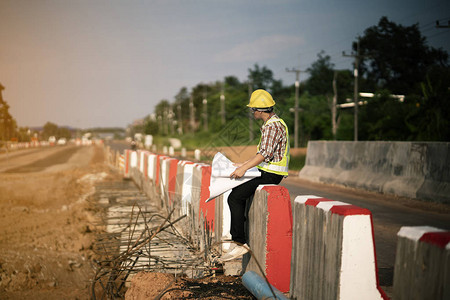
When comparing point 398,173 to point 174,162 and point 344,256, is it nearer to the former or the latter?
point 174,162

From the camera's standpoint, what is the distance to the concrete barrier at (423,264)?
2.26 meters

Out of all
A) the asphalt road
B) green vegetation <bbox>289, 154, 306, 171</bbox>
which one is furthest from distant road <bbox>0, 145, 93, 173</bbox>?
the asphalt road

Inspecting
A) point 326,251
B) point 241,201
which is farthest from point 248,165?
point 326,251

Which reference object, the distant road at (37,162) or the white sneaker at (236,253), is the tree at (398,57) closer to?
the distant road at (37,162)

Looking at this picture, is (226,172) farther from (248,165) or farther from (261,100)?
(261,100)

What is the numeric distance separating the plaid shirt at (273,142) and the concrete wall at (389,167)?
6.68 m

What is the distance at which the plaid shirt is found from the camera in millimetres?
4512

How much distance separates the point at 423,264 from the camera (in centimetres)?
238

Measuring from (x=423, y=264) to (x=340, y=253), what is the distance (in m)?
0.69

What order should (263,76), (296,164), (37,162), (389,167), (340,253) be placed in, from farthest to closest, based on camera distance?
(263,76) → (37,162) → (296,164) → (389,167) → (340,253)

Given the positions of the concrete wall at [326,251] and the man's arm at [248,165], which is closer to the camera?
the concrete wall at [326,251]

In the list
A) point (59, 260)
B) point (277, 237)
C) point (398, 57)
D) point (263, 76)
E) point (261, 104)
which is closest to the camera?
point (277, 237)

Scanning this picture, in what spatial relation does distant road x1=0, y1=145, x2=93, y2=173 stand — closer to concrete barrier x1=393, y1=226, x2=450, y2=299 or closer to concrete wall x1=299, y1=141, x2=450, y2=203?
concrete wall x1=299, y1=141, x2=450, y2=203

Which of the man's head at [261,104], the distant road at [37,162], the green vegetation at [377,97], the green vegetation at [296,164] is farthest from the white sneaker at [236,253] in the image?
the distant road at [37,162]
